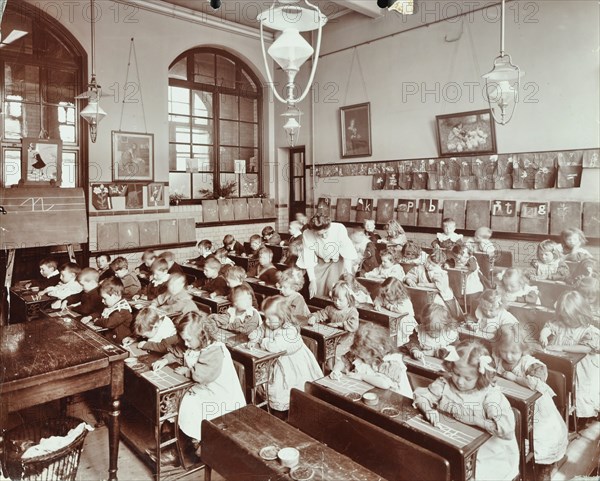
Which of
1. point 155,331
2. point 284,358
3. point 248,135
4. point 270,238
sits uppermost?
point 248,135

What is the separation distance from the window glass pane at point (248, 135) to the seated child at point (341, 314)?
22.4 feet

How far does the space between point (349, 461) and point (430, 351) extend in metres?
1.64

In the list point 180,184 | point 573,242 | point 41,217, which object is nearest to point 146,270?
point 41,217

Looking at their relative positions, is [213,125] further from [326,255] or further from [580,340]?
[580,340]

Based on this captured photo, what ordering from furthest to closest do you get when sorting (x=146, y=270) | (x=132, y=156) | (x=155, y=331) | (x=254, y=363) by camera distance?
(x=132, y=156) < (x=146, y=270) < (x=155, y=331) < (x=254, y=363)

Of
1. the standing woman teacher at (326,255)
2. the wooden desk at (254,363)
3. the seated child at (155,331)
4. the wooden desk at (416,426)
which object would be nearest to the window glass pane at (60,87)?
the standing woman teacher at (326,255)

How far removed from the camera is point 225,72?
1005cm

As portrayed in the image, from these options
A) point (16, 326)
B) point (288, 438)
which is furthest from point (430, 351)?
point (16, 326)

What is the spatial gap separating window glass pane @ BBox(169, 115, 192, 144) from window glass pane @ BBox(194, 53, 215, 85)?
2.96ft

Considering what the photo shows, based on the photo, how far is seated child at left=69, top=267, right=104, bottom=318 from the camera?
4637 millimetres

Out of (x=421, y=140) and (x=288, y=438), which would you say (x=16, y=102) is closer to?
(x=421, y=140)

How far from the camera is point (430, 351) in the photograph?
346 cm

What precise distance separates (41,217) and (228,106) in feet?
16.8

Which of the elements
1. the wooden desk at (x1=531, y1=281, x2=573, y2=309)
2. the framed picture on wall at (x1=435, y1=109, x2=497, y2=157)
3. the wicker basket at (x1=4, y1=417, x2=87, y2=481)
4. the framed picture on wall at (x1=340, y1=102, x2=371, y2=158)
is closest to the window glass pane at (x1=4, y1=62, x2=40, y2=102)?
the framed picture on wall at (x1=340, y1=102, x2=371, y2=158)
